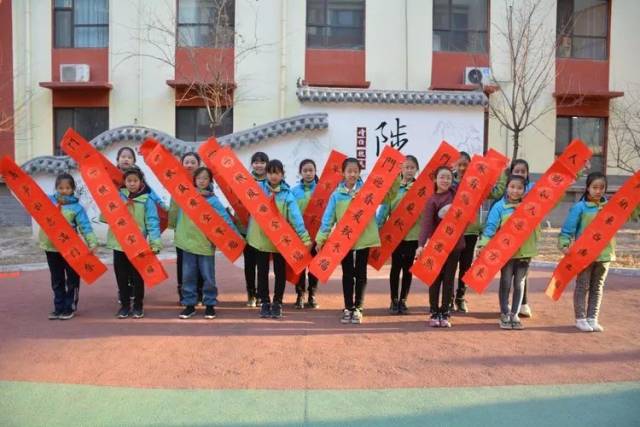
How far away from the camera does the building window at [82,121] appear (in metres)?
14.8

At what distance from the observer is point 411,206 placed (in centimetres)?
578

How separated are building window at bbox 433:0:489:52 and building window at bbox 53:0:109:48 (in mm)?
8672

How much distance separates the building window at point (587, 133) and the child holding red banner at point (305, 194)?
36.3ft

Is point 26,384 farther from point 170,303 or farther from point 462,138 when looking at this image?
point 462,138

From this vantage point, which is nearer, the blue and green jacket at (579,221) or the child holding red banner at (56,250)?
the blue and green jacket at (579,221)

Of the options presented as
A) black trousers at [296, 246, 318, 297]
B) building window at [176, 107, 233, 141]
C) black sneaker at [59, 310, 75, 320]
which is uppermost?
building window at [176, 107, 233, 141]

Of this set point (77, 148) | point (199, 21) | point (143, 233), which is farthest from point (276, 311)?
point (199, 21)

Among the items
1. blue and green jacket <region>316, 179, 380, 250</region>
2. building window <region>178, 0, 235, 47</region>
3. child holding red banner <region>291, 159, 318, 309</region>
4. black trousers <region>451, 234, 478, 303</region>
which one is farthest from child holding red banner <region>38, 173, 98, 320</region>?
→ building window <region>178, 0, 235, 47</region>

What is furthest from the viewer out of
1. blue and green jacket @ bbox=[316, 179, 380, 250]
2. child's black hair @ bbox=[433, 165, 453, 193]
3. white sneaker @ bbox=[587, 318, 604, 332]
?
blue and green jacket @ bbox=[316, 179, 380, 250]

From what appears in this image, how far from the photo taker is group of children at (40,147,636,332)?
524cm

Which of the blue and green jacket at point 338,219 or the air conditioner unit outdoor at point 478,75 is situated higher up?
the air conditioner unit outdoor at point 478,75

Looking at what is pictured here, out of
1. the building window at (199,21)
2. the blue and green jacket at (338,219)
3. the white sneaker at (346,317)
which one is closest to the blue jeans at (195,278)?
the blue and green jacket at (338,219)

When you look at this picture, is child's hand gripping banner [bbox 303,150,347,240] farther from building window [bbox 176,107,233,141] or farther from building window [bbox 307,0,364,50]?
building window [bbox 307,0,364,50]

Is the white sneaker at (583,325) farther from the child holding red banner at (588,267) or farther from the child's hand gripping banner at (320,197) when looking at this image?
the child's hand gripping banner at (320,197)
